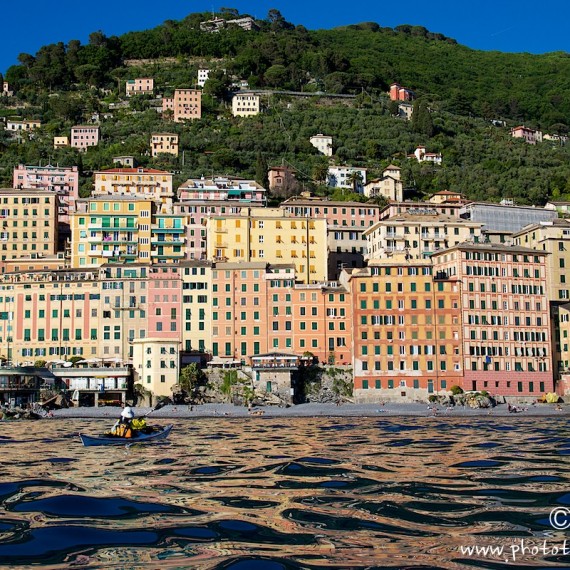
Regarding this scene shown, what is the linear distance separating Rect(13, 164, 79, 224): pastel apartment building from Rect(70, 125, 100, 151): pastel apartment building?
3494 centimetres

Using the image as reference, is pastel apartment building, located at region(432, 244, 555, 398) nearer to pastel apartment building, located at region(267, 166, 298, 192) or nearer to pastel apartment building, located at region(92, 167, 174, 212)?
pastel apartment building, located at region(92, 167, 174, 212)

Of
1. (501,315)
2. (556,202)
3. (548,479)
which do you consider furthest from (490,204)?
(548,479)

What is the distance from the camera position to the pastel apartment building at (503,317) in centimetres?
8362

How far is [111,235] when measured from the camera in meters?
105

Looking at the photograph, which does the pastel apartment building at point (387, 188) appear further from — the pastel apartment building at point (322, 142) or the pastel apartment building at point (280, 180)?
the pastel apartment building at point (322, 142)

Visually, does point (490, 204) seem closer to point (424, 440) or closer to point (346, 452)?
point (424, 440)

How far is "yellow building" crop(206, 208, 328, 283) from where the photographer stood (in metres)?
98.2

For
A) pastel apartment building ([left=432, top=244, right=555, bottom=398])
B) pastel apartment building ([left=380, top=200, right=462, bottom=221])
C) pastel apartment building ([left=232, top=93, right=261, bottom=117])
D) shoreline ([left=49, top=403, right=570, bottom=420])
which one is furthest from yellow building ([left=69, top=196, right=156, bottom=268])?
pastel apartment building ([left=232, top=93, right=261, bottom=117])

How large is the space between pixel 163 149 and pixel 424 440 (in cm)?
13297

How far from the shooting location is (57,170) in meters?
140

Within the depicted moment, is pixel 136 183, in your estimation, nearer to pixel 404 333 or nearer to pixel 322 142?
pixel 322 142

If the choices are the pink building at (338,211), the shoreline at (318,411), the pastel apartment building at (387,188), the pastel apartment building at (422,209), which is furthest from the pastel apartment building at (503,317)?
the pastel apartment building at (387,188)

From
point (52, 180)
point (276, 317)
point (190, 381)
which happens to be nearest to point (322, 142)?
point (52, 180)

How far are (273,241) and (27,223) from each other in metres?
39.7
